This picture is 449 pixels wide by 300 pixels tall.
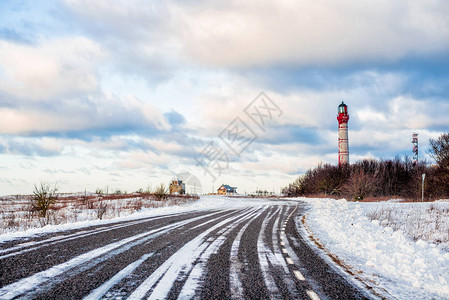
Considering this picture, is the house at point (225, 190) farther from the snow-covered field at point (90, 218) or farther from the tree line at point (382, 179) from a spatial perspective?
the snow-covered field at point (90, 218)

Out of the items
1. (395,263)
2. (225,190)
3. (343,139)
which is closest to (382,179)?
(343,139)

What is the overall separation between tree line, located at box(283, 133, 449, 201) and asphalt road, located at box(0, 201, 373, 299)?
37.4m

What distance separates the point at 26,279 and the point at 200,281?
3011 millimetres

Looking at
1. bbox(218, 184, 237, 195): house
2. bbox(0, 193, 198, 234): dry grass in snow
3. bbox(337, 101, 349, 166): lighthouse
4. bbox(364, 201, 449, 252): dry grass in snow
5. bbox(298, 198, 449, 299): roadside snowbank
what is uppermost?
bbox(337, 101, 349, 166): lighthouse

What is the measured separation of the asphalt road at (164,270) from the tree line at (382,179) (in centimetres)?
3738

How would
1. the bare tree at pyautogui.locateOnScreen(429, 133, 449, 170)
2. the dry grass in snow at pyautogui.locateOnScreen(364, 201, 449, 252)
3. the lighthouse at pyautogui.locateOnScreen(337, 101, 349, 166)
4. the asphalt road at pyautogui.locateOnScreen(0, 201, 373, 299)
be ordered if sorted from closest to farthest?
1. the asphalt road at pyautogui.locateOnScreen(0, 201, 373, 299)
2. the dry grass in snow at pyautogui.locateOnScreen(364, 201, 449, 252)
3. the bare tree at pyautogui.locateOnScreen(429, 133, 449, 170)
4. the lighthouse at pyautogui.locateOnScreen(337, 101, 349, 166)

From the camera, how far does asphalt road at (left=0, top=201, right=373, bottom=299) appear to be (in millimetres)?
5078

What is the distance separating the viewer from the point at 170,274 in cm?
612

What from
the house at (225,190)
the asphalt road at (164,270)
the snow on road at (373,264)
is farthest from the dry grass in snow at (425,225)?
the house at (225,190)

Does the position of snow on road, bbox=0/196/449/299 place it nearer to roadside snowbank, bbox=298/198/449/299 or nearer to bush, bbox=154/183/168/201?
roadside snowbank, bbox=298/198/449/299

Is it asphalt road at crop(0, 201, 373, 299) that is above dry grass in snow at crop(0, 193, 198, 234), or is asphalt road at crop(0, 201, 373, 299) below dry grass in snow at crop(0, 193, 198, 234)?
above

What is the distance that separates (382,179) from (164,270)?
67.0 meters

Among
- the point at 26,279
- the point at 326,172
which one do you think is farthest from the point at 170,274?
the point at 326,172

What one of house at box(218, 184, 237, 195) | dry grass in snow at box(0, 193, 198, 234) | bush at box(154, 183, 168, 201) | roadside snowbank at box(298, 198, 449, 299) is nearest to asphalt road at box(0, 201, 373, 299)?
roadside snowbank at box(298, 198, 449, 299)
